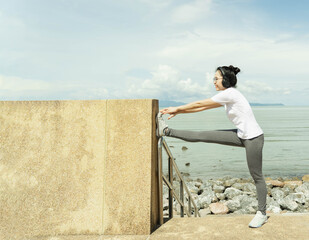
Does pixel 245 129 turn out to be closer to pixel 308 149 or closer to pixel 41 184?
pixel 41 184

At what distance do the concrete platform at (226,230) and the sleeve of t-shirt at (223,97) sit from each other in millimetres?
1452

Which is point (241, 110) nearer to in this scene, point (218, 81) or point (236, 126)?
point (236, 126)

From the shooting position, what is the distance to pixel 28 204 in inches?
139

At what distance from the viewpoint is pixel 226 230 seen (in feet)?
11.2

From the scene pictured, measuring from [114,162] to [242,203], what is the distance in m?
7.02

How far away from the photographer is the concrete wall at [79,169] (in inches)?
134

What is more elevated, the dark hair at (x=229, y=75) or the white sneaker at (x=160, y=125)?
the dark hair at (x=229, y=75)

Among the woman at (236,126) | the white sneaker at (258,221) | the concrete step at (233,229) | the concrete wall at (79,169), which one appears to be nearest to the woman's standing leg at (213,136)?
the woman at (236,126)

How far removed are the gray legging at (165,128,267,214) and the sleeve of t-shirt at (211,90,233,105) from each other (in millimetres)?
410

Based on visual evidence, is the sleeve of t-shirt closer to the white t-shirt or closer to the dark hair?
the white t-shirt

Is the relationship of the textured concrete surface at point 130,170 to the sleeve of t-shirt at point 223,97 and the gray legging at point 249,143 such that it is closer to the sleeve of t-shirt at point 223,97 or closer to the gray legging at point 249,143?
the gray legging at point 249,143

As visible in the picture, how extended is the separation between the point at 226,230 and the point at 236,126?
1188 millimetres

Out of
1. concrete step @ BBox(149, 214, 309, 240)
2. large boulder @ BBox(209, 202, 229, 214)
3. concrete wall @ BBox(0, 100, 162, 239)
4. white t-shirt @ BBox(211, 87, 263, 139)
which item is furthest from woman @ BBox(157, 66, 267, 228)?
large boulder @ BBox(209, 202, 229, 214)

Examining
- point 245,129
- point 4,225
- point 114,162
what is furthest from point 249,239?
point 4,225
